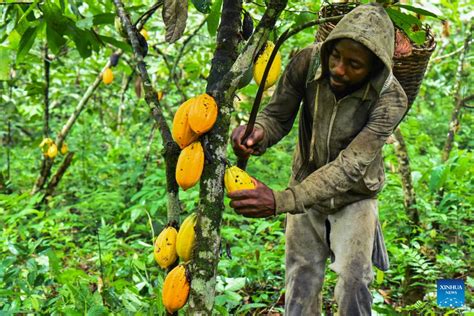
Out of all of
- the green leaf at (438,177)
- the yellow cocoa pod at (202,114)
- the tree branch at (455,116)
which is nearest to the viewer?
the yellow cocoa pod at (202,114)

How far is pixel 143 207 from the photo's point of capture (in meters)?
3.91

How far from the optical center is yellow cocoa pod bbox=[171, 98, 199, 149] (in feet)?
5.97

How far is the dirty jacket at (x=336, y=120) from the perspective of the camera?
2.00 meters

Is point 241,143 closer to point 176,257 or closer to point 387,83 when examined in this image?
point 176,257

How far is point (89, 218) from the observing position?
4477 millimetres

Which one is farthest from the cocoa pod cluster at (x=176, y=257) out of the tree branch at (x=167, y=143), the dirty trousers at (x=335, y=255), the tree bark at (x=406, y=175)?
the tree bark at (x=406, y=175)

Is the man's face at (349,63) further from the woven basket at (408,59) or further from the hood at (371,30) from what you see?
the woven basket at (408,59)

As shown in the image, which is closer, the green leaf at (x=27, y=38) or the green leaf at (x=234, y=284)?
the green leaf at (x=27, y=38)

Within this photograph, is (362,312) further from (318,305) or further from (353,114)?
(353,114)

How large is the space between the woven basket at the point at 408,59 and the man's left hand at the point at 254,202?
40.4 inches

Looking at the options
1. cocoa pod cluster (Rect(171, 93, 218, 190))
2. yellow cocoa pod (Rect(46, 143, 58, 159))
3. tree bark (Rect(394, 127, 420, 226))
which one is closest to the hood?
cocoa pod cluster (Rect(171, 93, 218, 190))

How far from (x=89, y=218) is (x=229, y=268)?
1.64 m

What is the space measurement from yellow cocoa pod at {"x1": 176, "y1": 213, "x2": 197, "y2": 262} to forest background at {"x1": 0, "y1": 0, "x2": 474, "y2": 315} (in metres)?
0.15

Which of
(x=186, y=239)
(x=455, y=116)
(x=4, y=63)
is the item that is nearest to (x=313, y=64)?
(x=186, y=239)
